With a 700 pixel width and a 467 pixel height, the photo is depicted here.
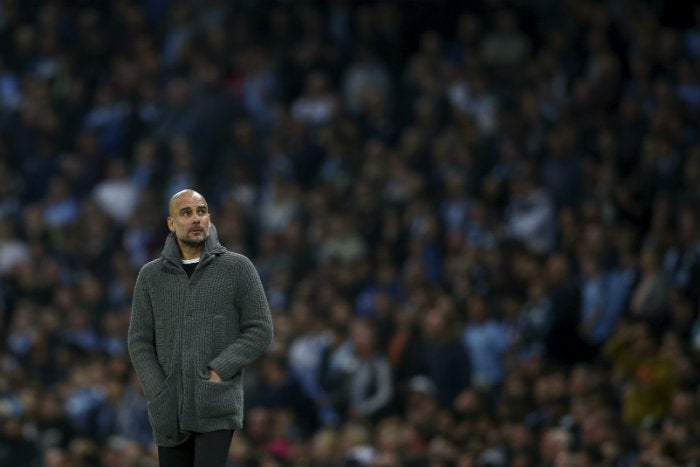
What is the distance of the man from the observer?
7062 mm

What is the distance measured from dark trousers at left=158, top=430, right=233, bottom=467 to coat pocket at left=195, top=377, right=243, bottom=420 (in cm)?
9

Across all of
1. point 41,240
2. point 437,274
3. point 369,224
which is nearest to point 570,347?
point 437,274

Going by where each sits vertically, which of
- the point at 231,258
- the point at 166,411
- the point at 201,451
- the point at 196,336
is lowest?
the point at 201,451

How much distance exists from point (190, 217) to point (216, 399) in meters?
0.81

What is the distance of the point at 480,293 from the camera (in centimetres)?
1413

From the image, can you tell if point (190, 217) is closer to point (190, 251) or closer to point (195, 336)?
point (190, 251)

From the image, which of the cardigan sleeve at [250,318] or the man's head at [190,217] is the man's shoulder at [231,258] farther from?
the man's head at [190,217]

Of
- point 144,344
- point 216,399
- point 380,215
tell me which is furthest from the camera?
point 380,215

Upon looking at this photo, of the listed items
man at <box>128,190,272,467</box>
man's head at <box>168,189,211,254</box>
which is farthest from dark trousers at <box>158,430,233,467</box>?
man's head at <box>168,189,211,254</box>

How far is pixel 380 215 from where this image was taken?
15.6 m

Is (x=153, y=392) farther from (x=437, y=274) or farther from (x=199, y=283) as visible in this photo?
(x=437, y=274)

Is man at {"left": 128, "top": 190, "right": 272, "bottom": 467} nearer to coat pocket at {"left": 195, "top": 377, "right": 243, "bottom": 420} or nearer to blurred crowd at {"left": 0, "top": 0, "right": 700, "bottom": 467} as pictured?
coat pocket at {"left": 195, "top": 377, "right": 243, "bottom": 420}

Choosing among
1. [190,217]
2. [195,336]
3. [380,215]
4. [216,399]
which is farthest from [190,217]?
[380,215]

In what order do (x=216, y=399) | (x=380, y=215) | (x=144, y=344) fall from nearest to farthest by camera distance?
(x=216, y=399), (x=144, y=344), (x=380, y=215)
